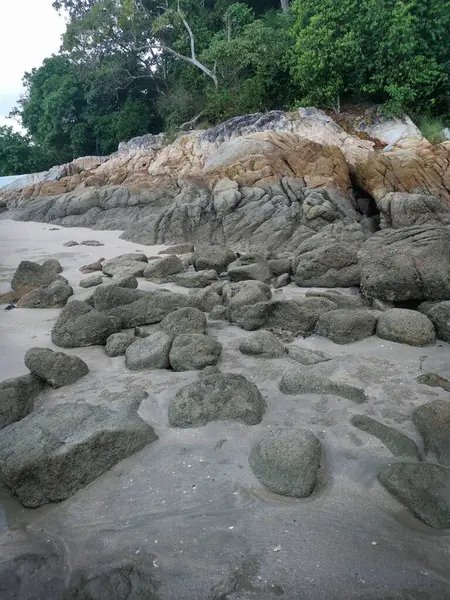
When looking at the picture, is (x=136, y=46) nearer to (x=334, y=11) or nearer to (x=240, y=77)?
(x=240, y=77)

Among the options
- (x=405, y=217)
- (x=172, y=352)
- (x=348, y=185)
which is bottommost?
(x=172, y=352)

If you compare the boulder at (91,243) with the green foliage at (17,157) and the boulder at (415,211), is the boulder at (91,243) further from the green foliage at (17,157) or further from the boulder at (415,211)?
the green foliage at (17,157)

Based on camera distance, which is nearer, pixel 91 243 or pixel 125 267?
pixel 125 267

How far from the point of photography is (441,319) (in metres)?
4.72

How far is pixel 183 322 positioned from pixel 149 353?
811mm

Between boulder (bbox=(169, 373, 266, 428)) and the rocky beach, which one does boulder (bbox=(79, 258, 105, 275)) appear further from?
boulder (bbox=(169, 373, 266, 428))

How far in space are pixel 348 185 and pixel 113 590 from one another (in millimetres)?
12788

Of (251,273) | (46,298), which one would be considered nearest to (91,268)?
(46,298)

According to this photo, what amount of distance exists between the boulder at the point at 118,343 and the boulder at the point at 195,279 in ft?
8.14

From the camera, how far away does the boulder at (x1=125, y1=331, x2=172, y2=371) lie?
4.20 meters

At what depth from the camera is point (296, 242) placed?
34.1ft

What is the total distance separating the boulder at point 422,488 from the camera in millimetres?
2377

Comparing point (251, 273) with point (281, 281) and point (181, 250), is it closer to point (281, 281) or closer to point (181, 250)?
point (281, 281)

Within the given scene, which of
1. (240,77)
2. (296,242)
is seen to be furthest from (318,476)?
(240,77)
